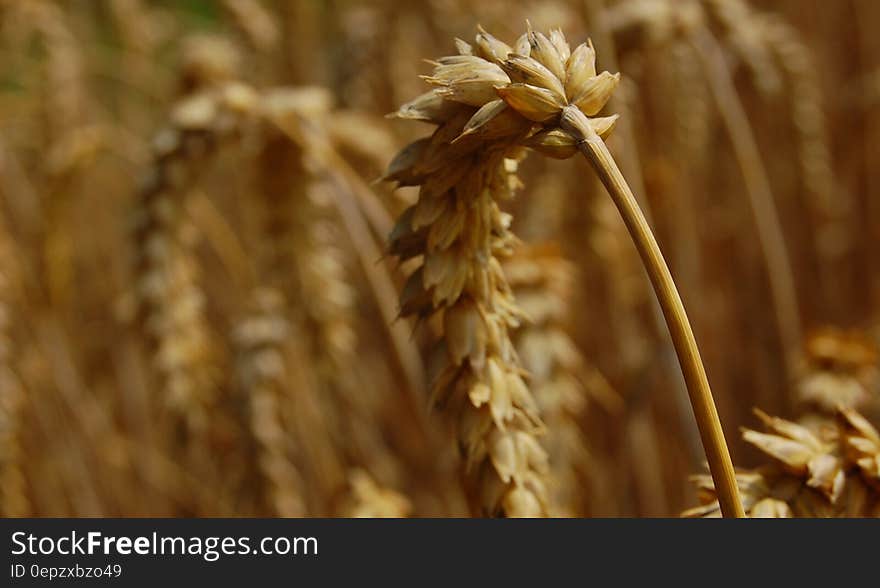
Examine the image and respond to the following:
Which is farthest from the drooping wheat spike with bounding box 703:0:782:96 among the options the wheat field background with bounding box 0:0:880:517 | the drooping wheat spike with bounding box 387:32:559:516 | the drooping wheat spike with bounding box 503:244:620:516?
the drooping wheat spike with bounding box 387:32:559:516

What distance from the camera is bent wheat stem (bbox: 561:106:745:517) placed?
0.35m

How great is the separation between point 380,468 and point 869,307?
0.94 meters

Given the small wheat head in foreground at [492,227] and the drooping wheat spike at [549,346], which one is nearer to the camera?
the small wheat head in foreground at [492,227]

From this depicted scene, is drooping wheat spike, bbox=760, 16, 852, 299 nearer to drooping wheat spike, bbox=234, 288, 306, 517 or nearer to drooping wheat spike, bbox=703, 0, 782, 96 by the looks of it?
drooping wheat spike, bbox=703, 0, 782, 96

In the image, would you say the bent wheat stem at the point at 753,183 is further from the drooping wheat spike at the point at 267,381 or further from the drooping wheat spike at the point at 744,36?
the drooping wheat spike at the point at 267,381

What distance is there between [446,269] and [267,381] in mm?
624

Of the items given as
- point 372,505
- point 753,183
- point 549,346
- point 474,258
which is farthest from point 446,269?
point 753,183

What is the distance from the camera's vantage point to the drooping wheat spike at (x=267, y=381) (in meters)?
1.01

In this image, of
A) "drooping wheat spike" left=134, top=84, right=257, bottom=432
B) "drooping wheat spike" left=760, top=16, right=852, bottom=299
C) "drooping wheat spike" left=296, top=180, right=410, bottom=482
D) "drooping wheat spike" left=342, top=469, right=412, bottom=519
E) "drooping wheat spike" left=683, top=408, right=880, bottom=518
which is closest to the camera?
"drooping wheat spike" left=683, top=408, right=880, bottom=518

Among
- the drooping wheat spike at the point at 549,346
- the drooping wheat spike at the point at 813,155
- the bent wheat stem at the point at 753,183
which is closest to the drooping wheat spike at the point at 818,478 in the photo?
the drooping wheat spike at the point at 549,346

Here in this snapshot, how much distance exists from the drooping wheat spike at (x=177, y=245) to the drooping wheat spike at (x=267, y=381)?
0.06m

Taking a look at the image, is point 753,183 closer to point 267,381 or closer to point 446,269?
point 267,381

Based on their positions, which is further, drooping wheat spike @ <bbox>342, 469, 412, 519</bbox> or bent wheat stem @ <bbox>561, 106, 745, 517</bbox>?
drooping wheat spike @ <bbox>342, 469, 412, 519</bbox>

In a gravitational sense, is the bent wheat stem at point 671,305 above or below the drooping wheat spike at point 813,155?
below
